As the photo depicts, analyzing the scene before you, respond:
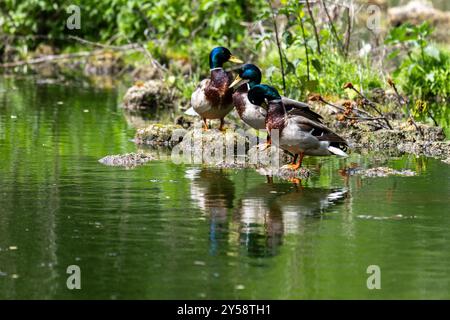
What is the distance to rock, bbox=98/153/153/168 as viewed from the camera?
37.7 feet

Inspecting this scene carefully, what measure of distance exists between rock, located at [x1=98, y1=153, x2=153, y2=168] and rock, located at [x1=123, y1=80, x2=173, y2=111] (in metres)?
6.13

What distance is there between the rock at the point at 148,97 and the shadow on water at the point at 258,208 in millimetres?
7108

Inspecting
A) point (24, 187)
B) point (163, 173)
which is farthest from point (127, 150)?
point (24, 187)

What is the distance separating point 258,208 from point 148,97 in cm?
922

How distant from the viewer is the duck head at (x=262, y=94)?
36.6 ft

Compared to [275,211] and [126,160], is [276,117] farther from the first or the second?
[275,211]

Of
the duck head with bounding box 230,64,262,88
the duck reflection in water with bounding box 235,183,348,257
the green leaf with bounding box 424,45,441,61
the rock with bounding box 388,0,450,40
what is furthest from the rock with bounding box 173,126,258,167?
the rock with bounding box 388,0,450,40

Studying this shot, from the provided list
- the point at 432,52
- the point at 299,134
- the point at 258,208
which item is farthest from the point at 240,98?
the point at 432,52

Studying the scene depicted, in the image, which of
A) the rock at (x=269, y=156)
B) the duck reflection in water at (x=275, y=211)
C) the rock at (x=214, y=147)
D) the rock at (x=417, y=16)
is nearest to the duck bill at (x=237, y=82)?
the rock at (x=214, y=147)

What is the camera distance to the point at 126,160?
38.1ft

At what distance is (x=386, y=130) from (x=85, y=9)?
49.5 feet

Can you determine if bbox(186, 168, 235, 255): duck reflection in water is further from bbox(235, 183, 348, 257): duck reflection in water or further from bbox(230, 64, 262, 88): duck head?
bbox(230, 64, 262, 88): duck head

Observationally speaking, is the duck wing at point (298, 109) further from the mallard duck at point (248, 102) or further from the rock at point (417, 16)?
the rock at point (417, 16)
